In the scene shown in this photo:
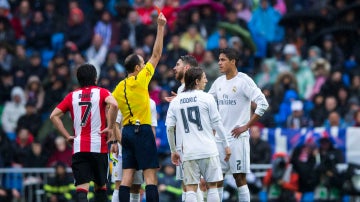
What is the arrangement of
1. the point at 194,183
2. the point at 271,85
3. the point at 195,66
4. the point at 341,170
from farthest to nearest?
the point at 271,85 < the point at 341,170 < the point at 195,66 < the point at 194,183

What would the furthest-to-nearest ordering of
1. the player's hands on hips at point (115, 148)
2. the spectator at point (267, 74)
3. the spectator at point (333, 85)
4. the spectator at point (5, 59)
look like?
the spectator at point (5, 59) < the spectator at point (267, 74) < the spectator at point (333, 85) < the player's hands on hips at point (115, 148)

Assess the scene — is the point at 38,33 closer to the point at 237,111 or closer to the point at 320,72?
the point at 320,72

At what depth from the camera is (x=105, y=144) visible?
18469 millimetres

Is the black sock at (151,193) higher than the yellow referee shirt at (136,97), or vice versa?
the yellow referee shirt at (136,97)

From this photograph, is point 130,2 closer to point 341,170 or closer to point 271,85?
point 271,85

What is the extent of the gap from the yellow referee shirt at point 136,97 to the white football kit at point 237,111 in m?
1.32

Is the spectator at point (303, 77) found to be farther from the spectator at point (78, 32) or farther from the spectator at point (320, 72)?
the spectator at point (78, 32)

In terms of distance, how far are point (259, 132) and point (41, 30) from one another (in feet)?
27.1

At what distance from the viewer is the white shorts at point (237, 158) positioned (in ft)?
62.0

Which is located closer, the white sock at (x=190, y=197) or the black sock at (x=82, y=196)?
the white sock at (x=190, y=197)

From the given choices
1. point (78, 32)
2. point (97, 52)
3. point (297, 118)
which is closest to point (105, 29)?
point (78, 32)

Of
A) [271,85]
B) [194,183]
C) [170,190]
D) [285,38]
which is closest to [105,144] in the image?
[194,183]

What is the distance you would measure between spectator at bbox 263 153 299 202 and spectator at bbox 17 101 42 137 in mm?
6387

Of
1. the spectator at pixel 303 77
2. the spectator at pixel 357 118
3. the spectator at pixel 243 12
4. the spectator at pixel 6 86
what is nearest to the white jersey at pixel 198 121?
the spectator at pixel 357 118
